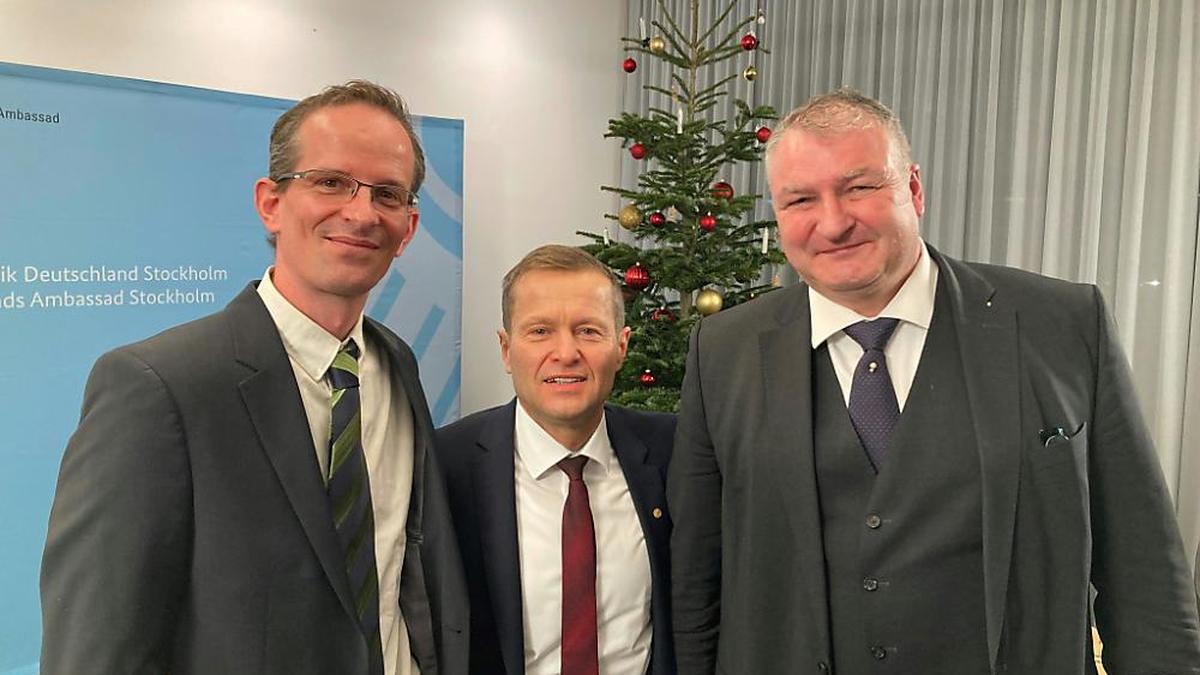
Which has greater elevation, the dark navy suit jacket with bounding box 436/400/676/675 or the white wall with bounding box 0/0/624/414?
the white wall with bounding box 0/0/624/414

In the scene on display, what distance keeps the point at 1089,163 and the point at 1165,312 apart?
745mm

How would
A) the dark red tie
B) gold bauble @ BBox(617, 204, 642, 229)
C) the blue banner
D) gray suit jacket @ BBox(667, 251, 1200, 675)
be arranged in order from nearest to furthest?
gray suit jacket @ BBox(667, 251, 1200, 675) < the dark red tie < the blue banner < gold bauble @ BBox(617, 204, 642, 229)

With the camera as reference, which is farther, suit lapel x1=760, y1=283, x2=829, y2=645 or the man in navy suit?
the man in navy suit

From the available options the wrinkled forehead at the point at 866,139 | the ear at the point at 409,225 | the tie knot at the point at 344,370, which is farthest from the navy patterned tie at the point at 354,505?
the wrinkled forehead at the point at 866,139

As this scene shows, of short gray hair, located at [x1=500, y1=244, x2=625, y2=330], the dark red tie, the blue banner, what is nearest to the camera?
the dark red tie

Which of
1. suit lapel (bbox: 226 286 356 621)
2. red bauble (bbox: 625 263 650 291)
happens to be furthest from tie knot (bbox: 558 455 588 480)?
red bauble (bbox: 625 263 650 291)

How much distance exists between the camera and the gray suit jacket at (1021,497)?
1.46 m

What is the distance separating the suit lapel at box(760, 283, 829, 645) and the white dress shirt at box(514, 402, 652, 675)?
36 cm

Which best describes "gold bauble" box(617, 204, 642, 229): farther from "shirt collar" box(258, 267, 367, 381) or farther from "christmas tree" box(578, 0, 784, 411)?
"shirt collar" box(258, 267, 367, 381)

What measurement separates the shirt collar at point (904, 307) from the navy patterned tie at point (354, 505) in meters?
0.84

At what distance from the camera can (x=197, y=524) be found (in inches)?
50.4

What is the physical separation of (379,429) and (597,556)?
19.5 inches

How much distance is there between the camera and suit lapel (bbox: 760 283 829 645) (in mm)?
1529

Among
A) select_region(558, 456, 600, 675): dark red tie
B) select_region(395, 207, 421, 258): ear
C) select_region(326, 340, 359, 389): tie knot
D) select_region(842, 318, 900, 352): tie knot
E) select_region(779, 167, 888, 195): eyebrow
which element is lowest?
select_region(558, 456, 600, 675): dark red tie
